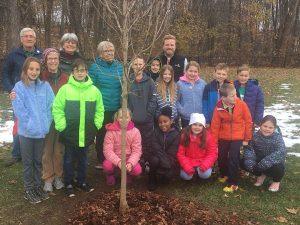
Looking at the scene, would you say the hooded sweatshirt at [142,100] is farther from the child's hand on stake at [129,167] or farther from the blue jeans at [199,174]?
the blue jeans at [199,174]

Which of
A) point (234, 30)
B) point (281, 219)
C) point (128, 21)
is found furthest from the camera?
point (234, 30)

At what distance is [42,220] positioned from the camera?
4.75 meters

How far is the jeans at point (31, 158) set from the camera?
5.03 meters

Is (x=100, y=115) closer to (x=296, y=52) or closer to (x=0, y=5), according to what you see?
(x=0, y=5)

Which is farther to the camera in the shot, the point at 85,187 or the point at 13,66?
the point at 13,66

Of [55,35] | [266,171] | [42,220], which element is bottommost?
[42,220]

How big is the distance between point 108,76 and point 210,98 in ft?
5.09

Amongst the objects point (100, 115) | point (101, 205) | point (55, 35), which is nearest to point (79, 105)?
point (100, 115)

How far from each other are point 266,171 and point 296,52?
83.2 ft

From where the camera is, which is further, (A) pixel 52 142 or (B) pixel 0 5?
(B) pixel 0 5

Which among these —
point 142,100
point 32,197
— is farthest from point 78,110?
point 32,197

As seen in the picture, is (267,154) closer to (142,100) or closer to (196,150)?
(196,150)

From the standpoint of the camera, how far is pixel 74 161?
549 centimetres

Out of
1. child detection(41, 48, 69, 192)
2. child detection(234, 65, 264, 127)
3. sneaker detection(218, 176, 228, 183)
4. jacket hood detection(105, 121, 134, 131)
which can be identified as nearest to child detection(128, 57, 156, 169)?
jacket hood detection(105, 121, 134, 131)
